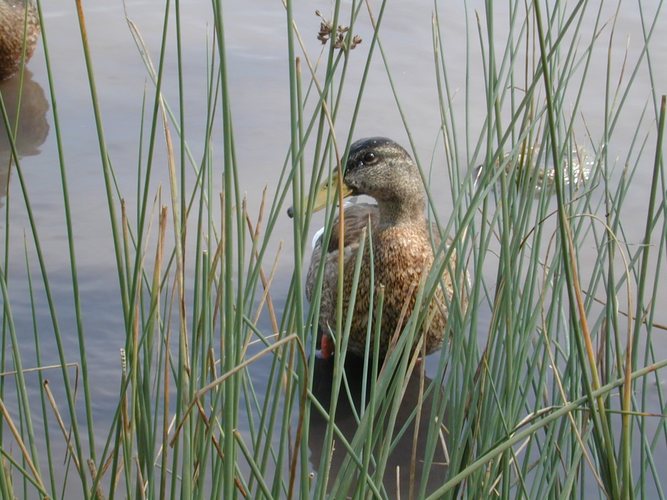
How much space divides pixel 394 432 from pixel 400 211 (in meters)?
0.81

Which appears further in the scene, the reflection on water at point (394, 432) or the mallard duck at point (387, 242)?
the mallard duck at point (387, 242)

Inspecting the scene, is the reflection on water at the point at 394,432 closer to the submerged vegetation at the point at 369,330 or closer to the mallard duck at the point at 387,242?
the mallard duck at the point at 387,242

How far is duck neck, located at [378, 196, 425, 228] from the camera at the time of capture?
149 inches

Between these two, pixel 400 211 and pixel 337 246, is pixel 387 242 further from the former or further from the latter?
pixel 337 246

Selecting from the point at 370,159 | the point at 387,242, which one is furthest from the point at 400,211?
the point at 370,159

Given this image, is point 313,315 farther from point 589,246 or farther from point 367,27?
point 367,27

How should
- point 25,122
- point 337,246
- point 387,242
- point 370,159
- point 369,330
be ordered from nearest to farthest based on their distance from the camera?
point 369,330, point 370,159, point 387,242, point 337,246, point 25,122

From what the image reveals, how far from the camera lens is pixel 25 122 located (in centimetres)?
514

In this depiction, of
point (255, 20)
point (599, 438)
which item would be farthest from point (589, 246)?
point (599, 438)

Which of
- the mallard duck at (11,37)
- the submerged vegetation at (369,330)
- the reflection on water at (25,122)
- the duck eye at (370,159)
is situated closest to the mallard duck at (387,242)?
the duck eye at (370,159)

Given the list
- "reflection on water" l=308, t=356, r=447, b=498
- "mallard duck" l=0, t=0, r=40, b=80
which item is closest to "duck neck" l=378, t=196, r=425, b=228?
"reflection on water" l=308, t=356, r=447, b=498

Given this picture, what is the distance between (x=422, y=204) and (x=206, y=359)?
8.04ft

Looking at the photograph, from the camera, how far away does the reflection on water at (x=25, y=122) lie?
187 inches

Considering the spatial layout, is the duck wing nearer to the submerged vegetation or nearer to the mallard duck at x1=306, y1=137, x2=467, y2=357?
the mallard duck at x1=306, y1=137, x2=467, y2=357
